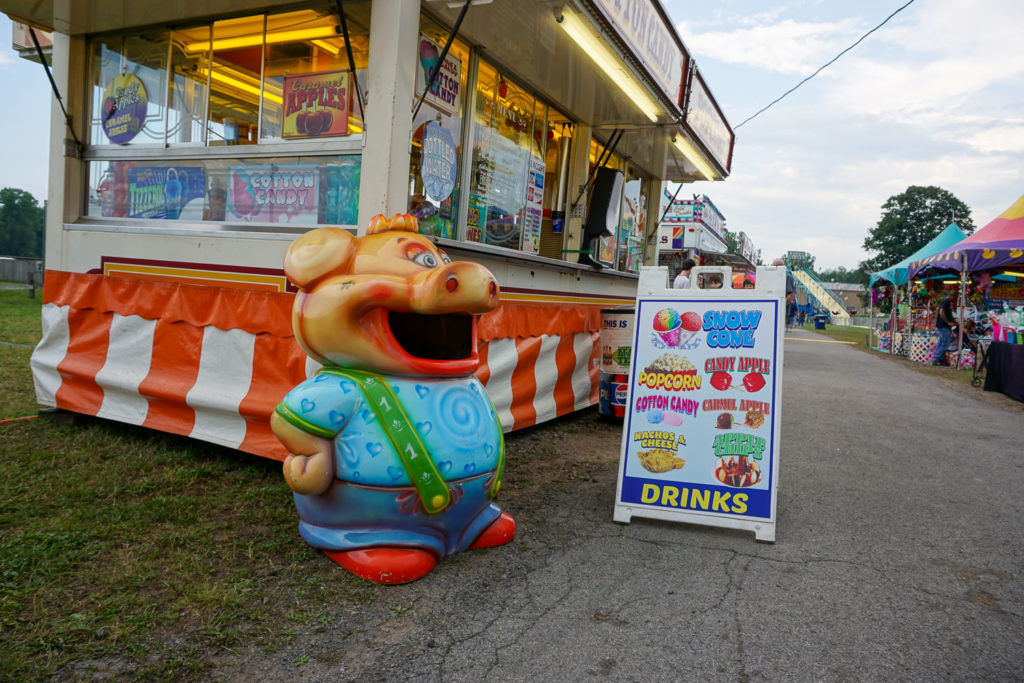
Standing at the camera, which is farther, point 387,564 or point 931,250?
point 931,250

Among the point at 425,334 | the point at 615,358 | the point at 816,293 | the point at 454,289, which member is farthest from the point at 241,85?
the point at 816,293

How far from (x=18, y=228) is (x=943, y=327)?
261 ft

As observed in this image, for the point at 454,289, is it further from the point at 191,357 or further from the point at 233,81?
the point at 233,81

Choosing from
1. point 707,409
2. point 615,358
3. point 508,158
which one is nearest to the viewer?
point 707,409

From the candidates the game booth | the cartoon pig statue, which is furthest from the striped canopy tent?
the cartoon pig statue

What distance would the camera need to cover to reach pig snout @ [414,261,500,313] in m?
2.78

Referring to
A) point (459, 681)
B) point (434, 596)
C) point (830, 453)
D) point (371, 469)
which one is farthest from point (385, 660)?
point (830, 453)

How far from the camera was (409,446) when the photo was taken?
2848mm

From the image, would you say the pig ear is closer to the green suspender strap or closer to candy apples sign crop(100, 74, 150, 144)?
the green suspender strap

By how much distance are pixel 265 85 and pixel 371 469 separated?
3412 mm

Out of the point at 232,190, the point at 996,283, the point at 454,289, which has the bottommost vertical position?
the point at 454,289

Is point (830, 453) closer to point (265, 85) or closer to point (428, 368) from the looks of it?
point (428, 368)

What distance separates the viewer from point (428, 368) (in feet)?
9.77

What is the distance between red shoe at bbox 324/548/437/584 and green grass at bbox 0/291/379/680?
6 centimetres
